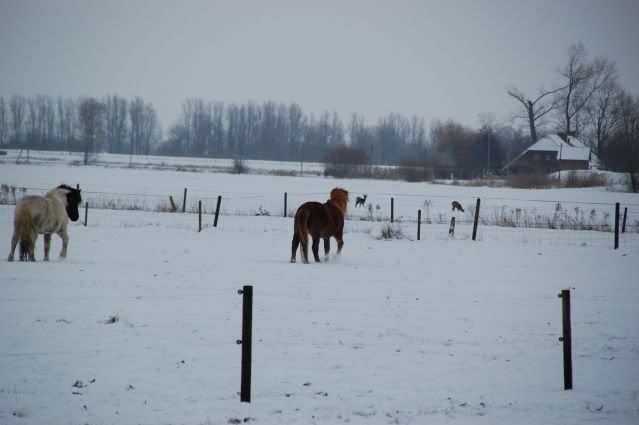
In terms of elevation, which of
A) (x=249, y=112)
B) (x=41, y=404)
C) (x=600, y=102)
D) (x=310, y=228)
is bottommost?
(x=41, y=404)

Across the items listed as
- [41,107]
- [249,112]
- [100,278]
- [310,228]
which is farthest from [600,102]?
[41,107]

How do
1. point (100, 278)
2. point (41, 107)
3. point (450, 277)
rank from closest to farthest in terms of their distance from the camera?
point (100, 278) < point (450, 277) < point (41, 107)

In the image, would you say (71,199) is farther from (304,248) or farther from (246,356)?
(246,356)

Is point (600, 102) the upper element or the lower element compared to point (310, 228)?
upper

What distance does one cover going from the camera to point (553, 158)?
56969 millimetres

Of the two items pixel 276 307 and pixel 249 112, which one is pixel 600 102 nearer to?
pixel 276 307

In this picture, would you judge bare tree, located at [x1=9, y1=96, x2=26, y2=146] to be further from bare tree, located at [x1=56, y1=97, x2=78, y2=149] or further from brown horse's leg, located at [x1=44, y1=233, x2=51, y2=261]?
brown horse's leg, located at [x1=44, y1=233, x2=51, y2=261]

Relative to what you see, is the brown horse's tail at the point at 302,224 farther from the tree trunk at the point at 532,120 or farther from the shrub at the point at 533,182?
the tree trunk at the point at 532,120

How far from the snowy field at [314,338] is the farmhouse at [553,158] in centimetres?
4600

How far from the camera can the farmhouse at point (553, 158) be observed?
56.3 metres

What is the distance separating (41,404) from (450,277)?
775cm

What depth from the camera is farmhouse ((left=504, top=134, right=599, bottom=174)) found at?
56281mm

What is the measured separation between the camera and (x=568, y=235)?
1883 cm

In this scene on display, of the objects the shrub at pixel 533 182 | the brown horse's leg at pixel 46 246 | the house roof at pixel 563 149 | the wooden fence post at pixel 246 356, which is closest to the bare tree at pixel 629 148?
the shrub at pixel 533 182
